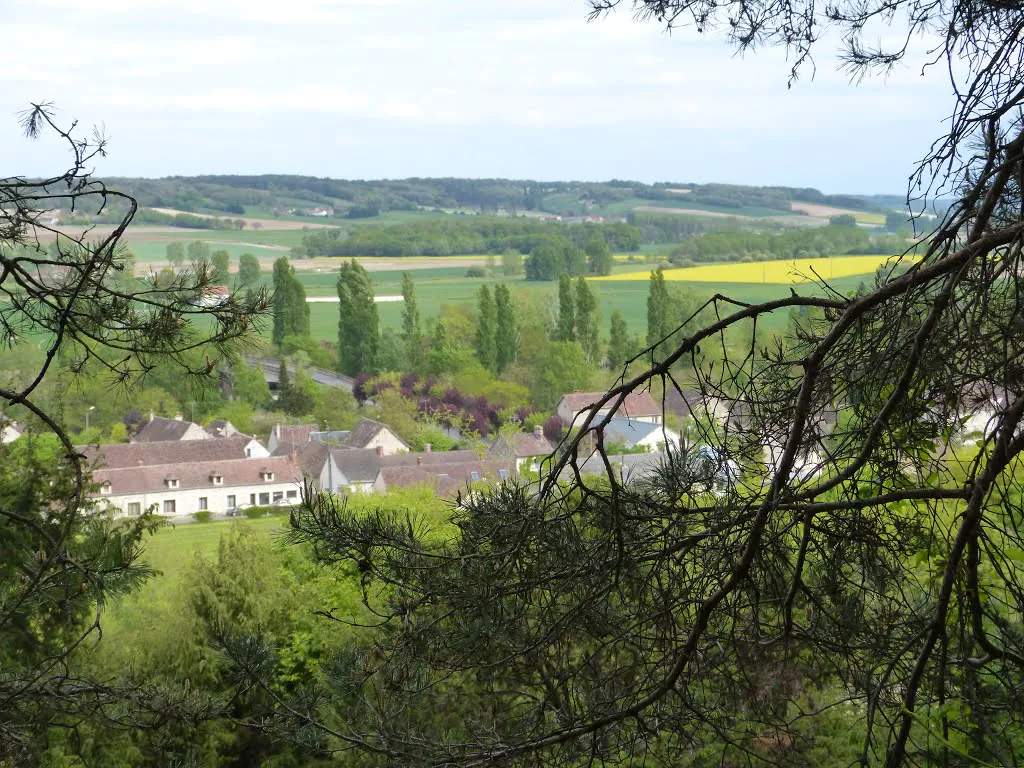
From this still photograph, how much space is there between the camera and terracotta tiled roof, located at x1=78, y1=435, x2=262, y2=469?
46781 millimetres

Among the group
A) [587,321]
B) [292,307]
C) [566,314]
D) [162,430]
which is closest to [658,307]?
[587,321]

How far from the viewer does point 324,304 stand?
79.4 meters

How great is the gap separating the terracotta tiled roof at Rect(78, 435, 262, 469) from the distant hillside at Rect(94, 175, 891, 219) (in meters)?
35.5

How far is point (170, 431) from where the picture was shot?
53.1 meters

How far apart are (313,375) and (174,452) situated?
17.1 meters

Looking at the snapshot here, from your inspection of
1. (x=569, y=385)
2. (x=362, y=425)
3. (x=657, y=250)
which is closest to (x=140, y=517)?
(x=362, y=425)

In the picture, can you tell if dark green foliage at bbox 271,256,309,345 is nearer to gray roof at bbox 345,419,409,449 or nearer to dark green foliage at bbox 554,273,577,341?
gray roof at bbox 345,419,409,449

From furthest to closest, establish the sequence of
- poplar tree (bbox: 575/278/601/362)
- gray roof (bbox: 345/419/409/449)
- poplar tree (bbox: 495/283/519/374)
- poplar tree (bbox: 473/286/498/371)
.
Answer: poplar tree (bbox: 575/278/601/362), poplar tree (bbox: 473/286/498/371), poplar tree (bbox: 495/283/519/374), gray roof (bbox: 345/419/409/449)

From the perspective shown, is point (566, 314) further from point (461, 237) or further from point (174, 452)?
point (461, 237)

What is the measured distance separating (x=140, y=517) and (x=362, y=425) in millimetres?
39235

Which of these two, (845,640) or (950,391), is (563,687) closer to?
(845,640)

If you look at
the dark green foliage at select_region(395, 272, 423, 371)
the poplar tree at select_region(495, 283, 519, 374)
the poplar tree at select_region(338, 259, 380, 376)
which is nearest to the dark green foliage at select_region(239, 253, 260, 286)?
the poplar tree at select_region(338, 259, 380, 376)

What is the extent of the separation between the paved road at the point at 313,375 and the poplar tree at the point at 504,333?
8617mm

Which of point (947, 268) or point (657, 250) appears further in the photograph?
point (657, 250)
